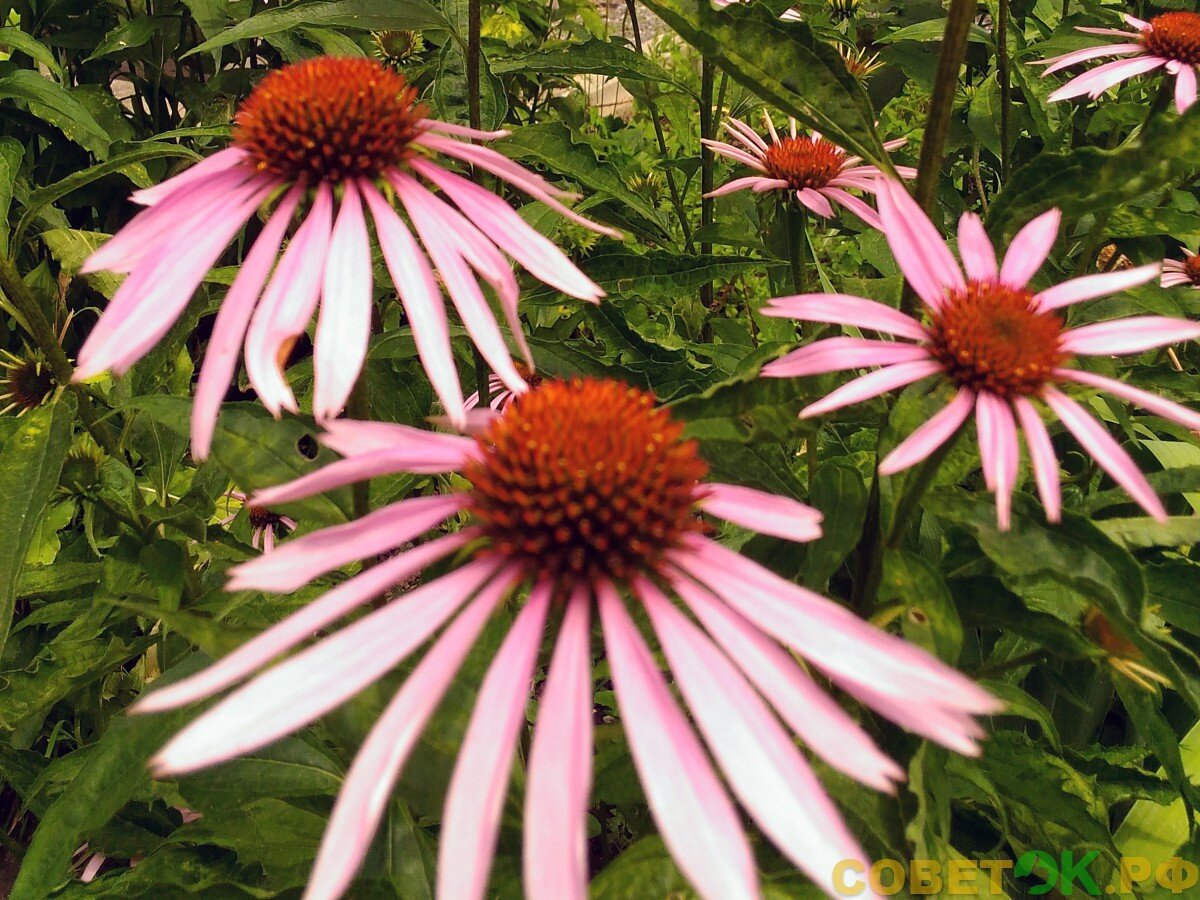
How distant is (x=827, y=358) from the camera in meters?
0.62

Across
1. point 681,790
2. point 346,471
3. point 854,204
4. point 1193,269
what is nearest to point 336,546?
point 346,471

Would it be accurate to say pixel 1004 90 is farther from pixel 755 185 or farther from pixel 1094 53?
pixel 755 185

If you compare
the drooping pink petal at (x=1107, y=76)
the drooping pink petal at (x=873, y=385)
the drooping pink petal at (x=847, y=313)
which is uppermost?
the drooping pink petal at (x=1107, y=76)

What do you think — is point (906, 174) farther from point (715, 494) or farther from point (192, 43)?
point (192, 43)

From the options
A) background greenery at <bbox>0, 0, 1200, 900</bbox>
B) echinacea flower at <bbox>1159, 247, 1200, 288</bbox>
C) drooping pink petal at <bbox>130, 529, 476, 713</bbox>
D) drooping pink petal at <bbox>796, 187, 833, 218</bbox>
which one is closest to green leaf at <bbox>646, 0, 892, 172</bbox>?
background greenery at <bbox>0, 0, 1200, 900</bbox>

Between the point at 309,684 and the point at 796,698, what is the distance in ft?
0.84

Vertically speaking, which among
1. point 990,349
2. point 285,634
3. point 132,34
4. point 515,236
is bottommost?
point 285,634

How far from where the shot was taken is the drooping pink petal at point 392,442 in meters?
0.54

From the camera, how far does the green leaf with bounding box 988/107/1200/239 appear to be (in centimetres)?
58

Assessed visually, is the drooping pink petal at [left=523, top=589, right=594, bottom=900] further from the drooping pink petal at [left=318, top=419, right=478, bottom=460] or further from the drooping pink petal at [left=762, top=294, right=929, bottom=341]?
the drooping pink petal at [left=762, top=294, right=929, bottom=341]

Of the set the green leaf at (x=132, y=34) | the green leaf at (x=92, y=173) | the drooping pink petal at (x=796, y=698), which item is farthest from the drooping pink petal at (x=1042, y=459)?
the green leaf at (x=132, y=34)

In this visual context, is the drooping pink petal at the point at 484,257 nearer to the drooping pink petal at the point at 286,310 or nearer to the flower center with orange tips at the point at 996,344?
the drooping pink petal at the point at 286,310

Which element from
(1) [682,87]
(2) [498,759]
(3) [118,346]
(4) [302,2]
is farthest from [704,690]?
(1) [682,87]

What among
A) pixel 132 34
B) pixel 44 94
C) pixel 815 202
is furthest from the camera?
pixel 132 34
